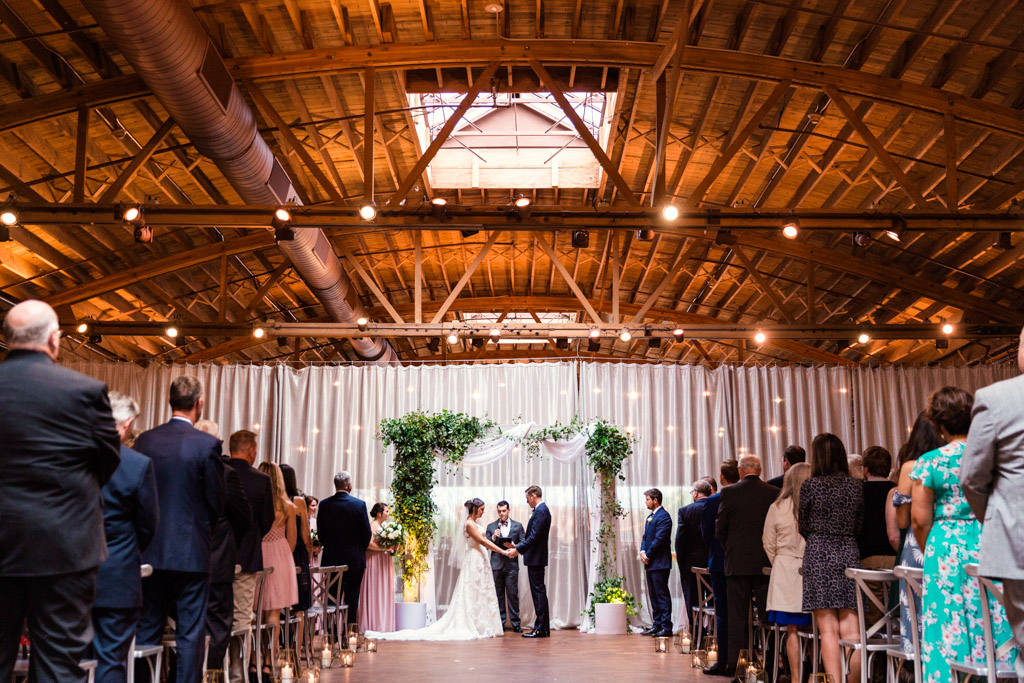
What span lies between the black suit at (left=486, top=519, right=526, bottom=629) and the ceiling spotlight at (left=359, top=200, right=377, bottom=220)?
4614mm

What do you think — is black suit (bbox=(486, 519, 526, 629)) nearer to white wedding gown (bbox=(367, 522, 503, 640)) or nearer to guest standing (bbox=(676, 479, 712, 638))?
white wedding gown (bbox=(367, 522, 503, 640))

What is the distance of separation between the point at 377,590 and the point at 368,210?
4714 mm

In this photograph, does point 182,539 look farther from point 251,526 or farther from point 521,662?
point 521,662

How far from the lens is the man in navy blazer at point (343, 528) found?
340 inches

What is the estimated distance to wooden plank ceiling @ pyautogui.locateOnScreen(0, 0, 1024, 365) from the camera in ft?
26.8

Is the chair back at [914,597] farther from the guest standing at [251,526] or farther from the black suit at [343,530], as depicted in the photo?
the black suit at [343,530]

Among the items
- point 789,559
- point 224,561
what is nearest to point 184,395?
point 224,561

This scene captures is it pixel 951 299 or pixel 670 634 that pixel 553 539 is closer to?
pixel 670 634

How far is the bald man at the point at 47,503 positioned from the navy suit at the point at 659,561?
321 inches

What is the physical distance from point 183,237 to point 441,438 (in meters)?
4.63

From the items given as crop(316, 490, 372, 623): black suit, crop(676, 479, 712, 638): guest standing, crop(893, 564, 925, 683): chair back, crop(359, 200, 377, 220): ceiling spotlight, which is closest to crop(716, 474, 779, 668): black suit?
crop(893, 564, 925, 683): chair back

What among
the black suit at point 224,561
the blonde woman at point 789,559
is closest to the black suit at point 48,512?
the black suit at point 224,561

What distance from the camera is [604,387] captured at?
12680 millimetres

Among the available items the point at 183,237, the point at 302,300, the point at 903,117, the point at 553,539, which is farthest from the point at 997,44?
the point at 302,300
